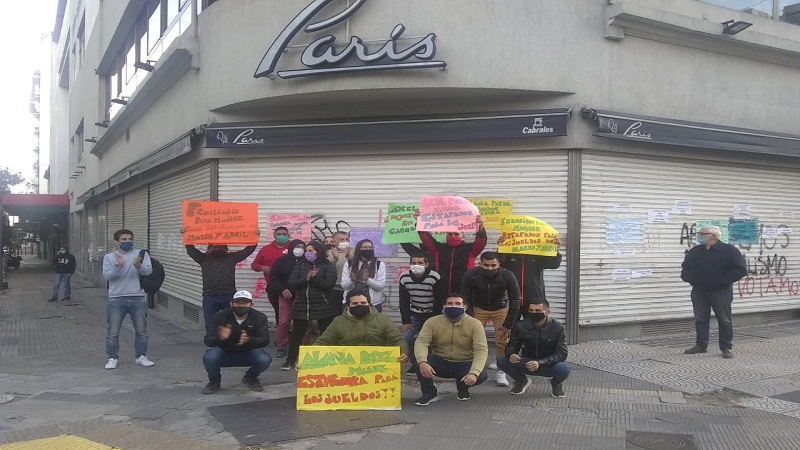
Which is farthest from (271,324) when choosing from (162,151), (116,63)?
(116,63)

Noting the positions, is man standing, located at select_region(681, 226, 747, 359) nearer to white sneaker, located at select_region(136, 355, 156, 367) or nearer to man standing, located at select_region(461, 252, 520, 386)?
man standing, located at select_region(461, 252, 520, 386)

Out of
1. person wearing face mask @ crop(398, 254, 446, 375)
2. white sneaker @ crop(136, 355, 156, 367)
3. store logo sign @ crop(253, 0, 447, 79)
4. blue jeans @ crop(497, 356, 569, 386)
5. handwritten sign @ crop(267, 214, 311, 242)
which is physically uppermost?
store logo sign @ crop(253, 0, 447, 79)

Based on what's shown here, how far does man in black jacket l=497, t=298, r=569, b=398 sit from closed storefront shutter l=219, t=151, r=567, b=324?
2.93 meters

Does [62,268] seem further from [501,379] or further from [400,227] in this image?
[501,379]

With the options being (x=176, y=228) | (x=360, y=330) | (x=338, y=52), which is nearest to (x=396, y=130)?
(x=338, y=52)

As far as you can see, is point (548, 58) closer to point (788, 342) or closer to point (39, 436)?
point (788, 342)

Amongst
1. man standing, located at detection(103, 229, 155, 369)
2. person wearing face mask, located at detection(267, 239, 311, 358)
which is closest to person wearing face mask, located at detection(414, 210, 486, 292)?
person wearing face mask, located at detection(267, 239, 311, 358)

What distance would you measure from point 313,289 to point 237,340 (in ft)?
4.28

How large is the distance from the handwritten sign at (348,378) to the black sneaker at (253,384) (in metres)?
0.97

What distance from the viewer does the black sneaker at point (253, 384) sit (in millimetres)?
6841

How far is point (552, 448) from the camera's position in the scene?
198 inches

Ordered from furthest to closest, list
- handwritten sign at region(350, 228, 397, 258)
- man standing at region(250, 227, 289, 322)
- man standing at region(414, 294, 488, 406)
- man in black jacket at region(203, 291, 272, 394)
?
handwritten sign at region(350, 228, 397, 258) → man standing at region(250, 227, 289, 322) → man in black jacket at region(203, 291, 272, 394) → man standing at region(414, 294, 488, 406)

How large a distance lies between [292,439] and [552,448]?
7.01 ft

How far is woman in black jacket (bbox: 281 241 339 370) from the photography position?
760 centimetres
